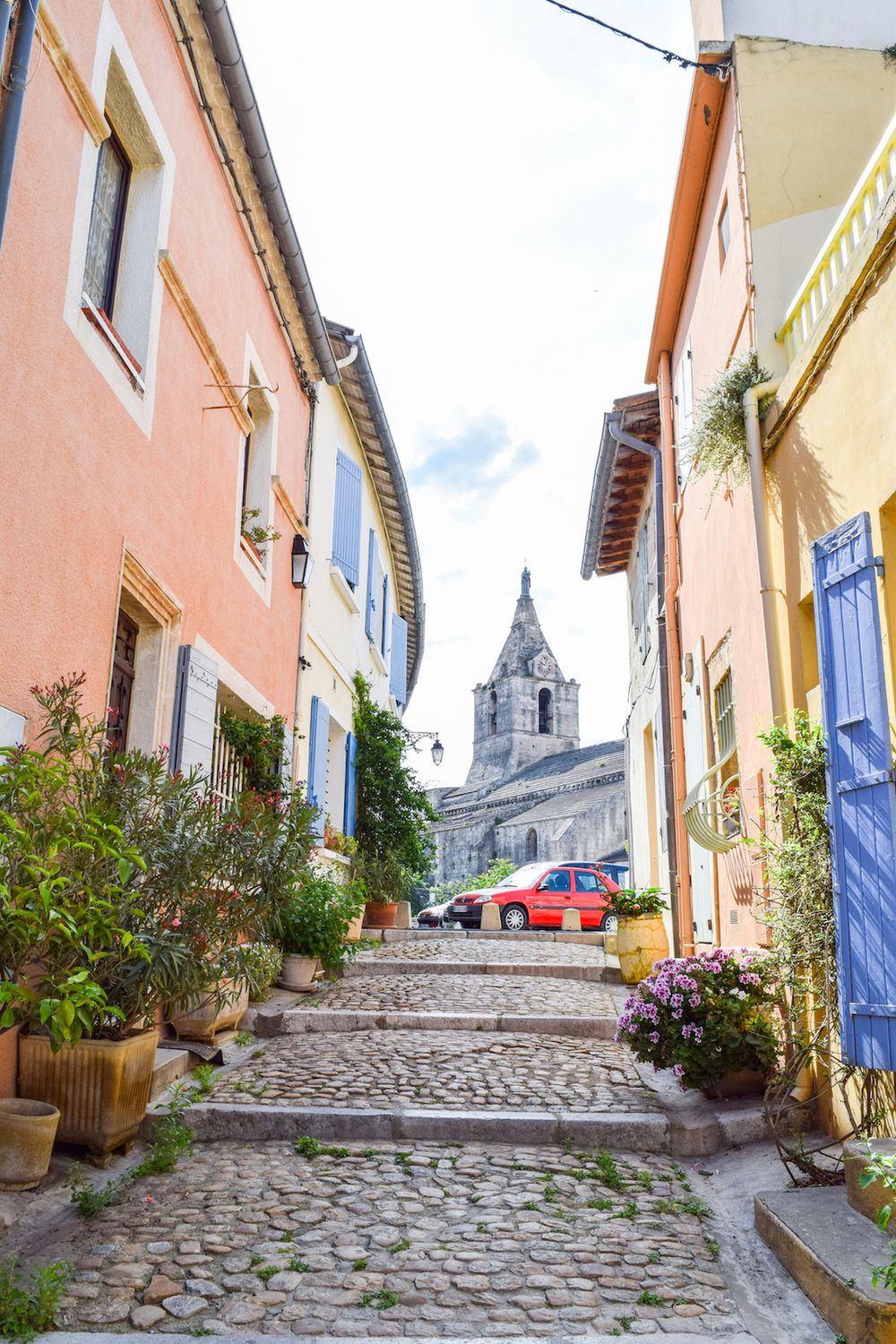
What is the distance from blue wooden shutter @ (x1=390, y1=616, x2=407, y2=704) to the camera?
16.5m

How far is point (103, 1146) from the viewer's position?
4141 millimetres

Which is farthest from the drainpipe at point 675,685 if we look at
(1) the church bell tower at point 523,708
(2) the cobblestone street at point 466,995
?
(1) the church bell tower at point 523,708

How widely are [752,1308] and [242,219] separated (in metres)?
7.62

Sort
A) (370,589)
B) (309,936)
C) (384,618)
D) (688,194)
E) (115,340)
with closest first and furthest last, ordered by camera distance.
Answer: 1. (115,340)
2. (309,936)
3. (688,194)
4. (370,589)
5. (384,618)

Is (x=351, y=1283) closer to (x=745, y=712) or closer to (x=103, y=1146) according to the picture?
(x=103, y=1146)

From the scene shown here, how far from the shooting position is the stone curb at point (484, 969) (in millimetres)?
9547

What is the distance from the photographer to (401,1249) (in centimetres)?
361

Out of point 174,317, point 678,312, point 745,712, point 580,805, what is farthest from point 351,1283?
point 580,805

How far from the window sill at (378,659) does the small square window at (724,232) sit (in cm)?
781

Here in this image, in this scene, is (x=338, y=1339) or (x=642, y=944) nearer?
(x=338, y=1339)

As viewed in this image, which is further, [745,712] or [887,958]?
[745,712]

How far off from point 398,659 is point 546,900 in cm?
494

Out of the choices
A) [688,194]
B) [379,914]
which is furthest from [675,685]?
[379,914]

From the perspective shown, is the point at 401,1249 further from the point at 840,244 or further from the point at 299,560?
the point at 299,560
